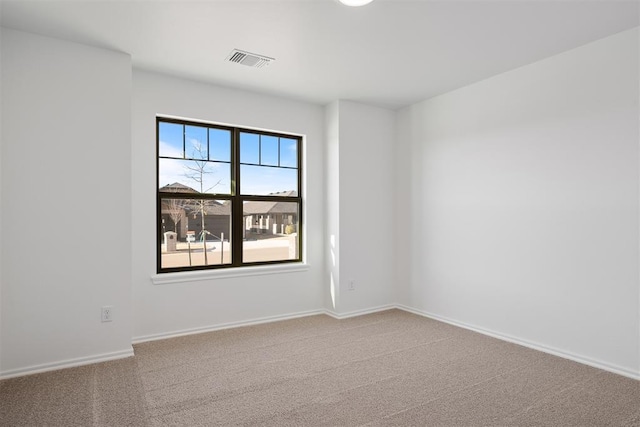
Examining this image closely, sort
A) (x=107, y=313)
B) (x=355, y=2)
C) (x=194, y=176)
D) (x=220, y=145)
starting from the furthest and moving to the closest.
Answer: (x=220, y=145)
(x=194, y=176)
(x=107, y=313)
(x=355, y=2)

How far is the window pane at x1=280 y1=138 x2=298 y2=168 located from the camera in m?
4.66

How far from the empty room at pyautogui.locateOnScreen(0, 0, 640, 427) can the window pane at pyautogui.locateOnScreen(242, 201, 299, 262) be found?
3 cm

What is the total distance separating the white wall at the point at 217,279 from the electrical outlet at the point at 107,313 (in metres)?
0.45

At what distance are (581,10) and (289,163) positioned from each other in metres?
3.11

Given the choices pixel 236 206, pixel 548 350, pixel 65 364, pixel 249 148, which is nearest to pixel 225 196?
pixel 236 206

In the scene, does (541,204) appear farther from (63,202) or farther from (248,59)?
(63,202)

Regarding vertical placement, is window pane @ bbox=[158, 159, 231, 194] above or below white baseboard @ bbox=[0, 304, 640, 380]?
above

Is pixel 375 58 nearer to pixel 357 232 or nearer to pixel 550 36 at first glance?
pixel 550 36

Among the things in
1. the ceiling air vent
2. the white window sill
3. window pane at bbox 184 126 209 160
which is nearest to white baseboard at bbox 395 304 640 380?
the white window sill

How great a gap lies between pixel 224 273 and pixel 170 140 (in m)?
1.49

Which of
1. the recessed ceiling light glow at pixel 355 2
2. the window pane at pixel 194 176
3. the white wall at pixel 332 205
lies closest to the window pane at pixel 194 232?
the window pane at pixel 194 176

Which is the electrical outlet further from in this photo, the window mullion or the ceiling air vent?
the ceiling air vent

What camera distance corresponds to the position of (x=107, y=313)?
3174mm

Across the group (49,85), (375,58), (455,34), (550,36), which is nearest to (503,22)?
(455,34)
